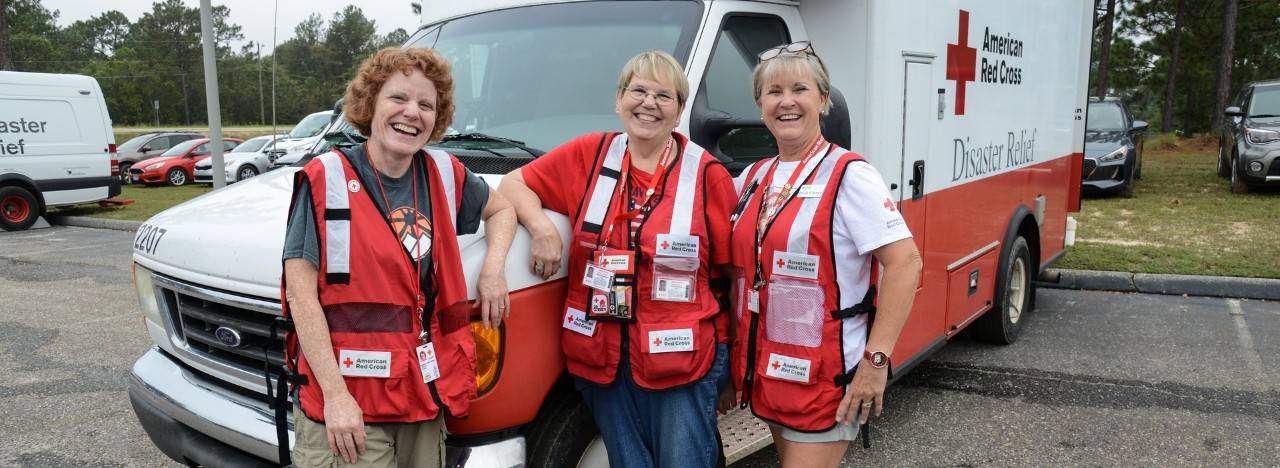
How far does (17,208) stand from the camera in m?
13.6

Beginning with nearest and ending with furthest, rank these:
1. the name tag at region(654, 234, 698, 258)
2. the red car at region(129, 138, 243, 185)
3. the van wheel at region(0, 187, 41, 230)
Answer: the name tag at region(654, 234, 698, 258) → the van wheel at region(0, 187, 41, 230) → the red car at region(129, 138, 243, 185)

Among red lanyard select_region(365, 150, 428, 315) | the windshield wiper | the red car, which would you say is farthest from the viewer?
the red car

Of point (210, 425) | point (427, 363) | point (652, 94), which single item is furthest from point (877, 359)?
point (210, 425)

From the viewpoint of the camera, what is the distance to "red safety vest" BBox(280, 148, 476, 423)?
2.00 metres

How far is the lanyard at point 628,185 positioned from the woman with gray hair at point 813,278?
264 mm

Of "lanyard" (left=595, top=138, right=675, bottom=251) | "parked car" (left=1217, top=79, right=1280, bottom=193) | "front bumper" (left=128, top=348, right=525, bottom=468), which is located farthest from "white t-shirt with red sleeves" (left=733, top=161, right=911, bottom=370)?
"parked car" (left=1217, top=79, right=1280, bottom=193)

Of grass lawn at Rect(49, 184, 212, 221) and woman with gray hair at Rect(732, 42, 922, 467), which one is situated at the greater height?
woman with gray hair at Rect(732, 42, 922, 467)

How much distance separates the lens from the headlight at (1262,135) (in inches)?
473

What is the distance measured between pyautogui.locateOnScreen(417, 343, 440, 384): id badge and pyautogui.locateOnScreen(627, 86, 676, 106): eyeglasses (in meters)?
0.88

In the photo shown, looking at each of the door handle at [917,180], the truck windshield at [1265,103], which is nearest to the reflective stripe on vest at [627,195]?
the door handle at [917,180]

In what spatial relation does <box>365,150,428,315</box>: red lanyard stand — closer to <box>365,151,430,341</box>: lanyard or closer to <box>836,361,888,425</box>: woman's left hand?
<box>365,151,430,341</box>: lanyard

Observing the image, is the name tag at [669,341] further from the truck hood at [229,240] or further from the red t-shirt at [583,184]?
the truck hood at [229,240]

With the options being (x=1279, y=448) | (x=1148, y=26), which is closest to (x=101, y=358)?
(x=1279, y=448)

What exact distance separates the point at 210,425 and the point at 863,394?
198cm
